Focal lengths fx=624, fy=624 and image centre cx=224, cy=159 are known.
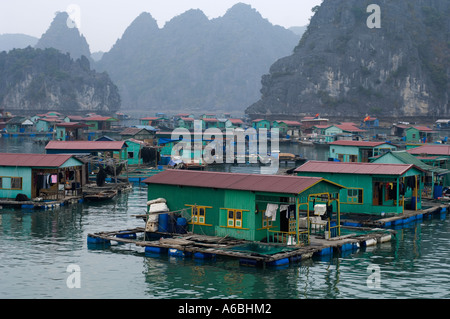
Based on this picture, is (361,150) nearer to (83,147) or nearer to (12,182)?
(83,147)

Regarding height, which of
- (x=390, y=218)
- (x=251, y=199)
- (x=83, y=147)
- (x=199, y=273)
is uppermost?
(x=83, y=147)

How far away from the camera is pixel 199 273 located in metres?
31.9

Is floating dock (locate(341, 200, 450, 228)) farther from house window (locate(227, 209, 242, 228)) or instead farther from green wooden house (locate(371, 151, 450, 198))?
house window (locate(227, 209, 242, 228))

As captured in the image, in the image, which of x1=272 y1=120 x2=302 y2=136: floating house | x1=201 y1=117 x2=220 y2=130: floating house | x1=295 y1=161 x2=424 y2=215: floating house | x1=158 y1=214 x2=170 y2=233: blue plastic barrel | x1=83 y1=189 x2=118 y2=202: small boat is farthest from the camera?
x1=201 y1=117 x2=220 y2=130: floating house

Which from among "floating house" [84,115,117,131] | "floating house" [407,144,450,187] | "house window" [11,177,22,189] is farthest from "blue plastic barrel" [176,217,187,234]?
"floating house" [84,115,117,131]

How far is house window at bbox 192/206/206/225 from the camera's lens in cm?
3862

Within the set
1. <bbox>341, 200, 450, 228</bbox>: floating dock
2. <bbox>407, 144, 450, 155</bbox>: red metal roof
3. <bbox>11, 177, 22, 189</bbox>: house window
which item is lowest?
<bbox>341, 200, 450, 228</bbox>: floating dock

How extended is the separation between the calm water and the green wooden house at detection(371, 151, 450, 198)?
13.1 m

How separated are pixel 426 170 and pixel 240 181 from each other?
24.3 metres

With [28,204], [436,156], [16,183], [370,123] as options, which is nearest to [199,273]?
[28,204]

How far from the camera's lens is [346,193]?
48844 mm

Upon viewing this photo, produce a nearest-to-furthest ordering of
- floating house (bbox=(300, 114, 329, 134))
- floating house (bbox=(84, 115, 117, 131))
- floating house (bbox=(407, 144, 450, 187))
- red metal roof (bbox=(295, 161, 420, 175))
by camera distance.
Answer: red metal roof (bbox=(295, 161, 420, 175)) < floating house (bbox=(407, 144, 450, 187)) < floating house (bbox=(300, 114, 329, 134)) < floating house (bbox=(84, 115, 117, 131))

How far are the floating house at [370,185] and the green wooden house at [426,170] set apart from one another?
5.47 meters
